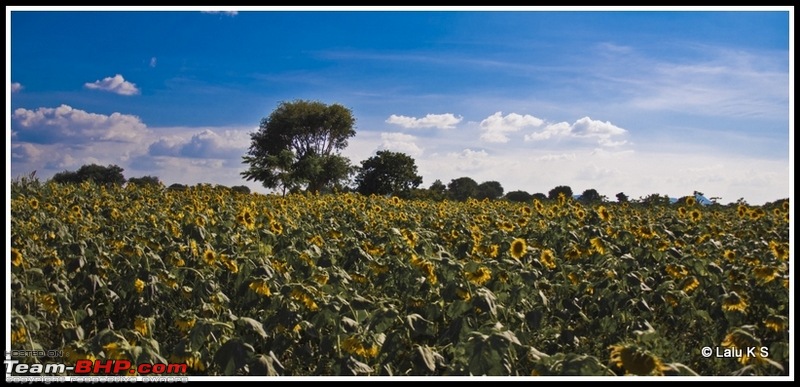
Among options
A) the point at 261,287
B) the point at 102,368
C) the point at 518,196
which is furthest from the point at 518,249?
the point at 518,196

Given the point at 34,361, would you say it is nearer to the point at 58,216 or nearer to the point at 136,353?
the point at 136,353

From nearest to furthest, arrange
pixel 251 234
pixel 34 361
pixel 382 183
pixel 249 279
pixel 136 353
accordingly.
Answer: pixel 136 353
pixel 34 361
pixel 249 279
pixel 251 234
pixel 382 183

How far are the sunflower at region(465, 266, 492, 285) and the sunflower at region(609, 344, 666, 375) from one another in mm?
1714

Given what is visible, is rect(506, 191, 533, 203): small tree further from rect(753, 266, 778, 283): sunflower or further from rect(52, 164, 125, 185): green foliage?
rect(753, 266, 778, 283): sunflower

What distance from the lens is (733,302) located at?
Result: 4.54 meters

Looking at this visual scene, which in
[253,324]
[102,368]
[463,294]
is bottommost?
[102,368]

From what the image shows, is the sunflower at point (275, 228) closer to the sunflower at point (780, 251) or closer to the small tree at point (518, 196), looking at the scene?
the sunflower at point (780, 251)

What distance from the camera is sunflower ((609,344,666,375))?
2.80m

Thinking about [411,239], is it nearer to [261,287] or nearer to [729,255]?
[261,287]

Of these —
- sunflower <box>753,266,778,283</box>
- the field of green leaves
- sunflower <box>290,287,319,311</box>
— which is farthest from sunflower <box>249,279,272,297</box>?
sunflower <box>753,266,778,283</box>

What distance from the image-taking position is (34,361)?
382 cm

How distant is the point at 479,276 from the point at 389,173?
139ft

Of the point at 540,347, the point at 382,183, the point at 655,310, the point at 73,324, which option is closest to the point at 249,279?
the point at 73,324

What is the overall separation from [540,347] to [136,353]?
2.64 meters
